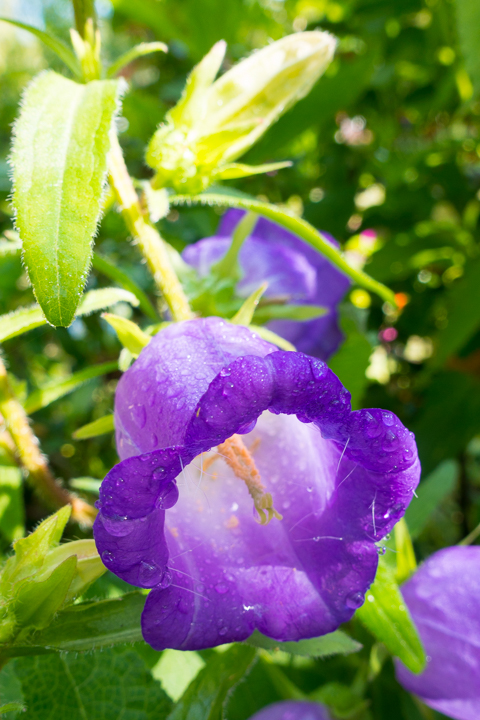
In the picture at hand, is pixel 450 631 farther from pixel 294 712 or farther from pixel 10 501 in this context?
pixel 10 501

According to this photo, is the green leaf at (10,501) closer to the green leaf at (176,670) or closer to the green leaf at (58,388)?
the green leaf at (58,388)

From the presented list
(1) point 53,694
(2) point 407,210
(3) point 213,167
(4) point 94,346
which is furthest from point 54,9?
(1) point 53,694

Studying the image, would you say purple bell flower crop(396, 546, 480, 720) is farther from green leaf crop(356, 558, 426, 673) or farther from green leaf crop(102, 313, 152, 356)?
green leaf crop(102, 313, 152, 356)

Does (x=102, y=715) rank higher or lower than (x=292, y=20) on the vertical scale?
lower

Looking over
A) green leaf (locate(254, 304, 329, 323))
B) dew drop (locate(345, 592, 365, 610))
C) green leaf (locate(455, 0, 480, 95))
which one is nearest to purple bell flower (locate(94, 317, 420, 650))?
dew drop (locate(345, 592, 365, 610))

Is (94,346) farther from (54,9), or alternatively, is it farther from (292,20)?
(54,9)

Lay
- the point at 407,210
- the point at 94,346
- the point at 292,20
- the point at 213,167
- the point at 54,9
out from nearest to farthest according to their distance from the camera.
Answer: the point at 213,167 → the point at 407,210 → the point at 94,346 → the point at 292,20 → the point at 54,9

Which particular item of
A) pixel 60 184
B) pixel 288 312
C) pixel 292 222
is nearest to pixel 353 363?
pixel 288 312
